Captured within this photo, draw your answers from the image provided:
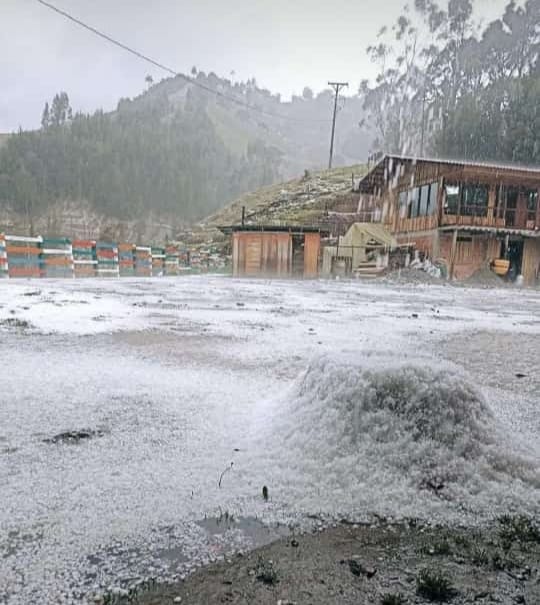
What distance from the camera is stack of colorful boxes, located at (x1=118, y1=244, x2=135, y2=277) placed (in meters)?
16.1

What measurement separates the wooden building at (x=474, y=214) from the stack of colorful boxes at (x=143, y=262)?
12.9 metres

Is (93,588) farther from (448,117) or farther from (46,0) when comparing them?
(448,117)

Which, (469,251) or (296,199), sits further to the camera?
(296,199)

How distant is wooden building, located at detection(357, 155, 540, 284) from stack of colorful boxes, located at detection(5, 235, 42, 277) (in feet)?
53.6

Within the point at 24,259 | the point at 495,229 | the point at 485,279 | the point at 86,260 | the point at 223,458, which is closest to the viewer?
the point at 223,458

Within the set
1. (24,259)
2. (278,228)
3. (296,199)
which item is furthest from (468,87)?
(24,259)

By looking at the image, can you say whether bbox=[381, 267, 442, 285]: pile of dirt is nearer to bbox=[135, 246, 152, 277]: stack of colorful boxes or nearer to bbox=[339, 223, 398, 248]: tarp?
bbox=[339, 223, 398, 248]: tarp

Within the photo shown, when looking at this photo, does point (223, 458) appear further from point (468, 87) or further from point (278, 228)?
point (468, 87)

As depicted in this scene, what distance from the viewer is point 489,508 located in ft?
4.28

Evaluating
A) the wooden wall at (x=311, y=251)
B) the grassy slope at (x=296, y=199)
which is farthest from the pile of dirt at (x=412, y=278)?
the grassy slope at (x=296, y=199)

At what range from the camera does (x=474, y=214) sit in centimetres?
1978

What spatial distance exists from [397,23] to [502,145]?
19.4m

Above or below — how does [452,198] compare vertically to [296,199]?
below

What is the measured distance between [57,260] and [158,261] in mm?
6902
